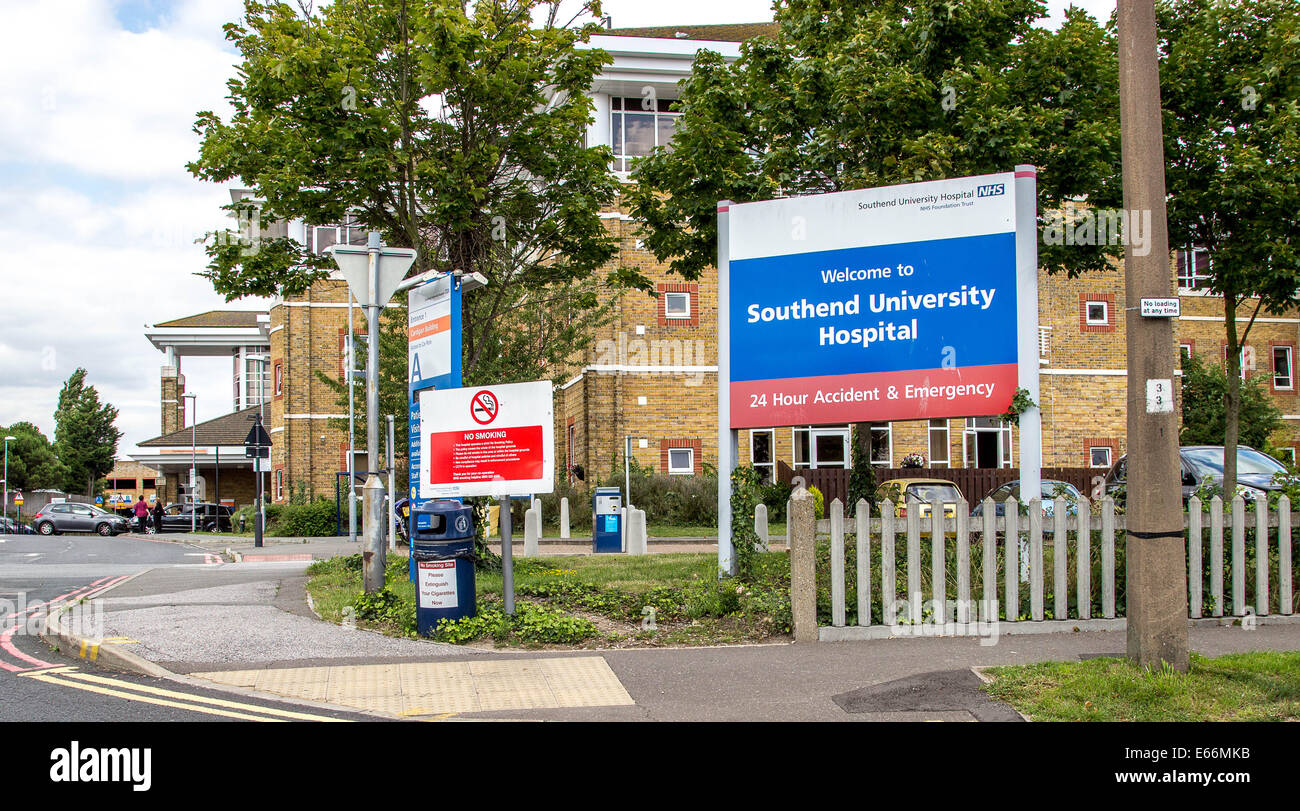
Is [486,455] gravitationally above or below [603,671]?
above

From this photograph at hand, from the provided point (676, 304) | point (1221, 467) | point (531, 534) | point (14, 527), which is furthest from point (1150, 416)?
point (14, 527)

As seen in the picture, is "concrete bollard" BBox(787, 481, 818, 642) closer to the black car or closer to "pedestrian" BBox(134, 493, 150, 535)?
the black car

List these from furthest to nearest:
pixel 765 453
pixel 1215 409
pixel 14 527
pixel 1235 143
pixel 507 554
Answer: pixel 14 527 → pixel 765 453 → pixel 1215 409 → pixel 1235 143 → pixel 507 554

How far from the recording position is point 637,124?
31.6 metres

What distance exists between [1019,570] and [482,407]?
5071mm

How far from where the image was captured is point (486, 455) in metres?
9.45

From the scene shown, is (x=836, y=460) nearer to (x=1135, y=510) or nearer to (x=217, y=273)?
(x=217, y=273)

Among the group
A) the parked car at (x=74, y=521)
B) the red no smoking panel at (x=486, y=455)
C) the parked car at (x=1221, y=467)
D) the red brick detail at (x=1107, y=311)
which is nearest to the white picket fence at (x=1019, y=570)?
the red no smoking panel at (x=486, y=455)

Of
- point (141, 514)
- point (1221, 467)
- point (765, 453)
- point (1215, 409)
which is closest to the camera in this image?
point (1221, 467)

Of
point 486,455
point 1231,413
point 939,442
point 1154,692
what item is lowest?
point 1154,692

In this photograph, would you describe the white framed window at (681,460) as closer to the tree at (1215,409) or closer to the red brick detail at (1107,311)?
the red brick detail at (1107,311)

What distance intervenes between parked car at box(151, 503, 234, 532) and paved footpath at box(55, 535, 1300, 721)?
34929 millimetres

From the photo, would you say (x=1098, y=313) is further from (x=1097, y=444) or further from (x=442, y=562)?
(x=442, y=562)

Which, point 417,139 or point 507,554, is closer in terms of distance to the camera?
point 507,554
